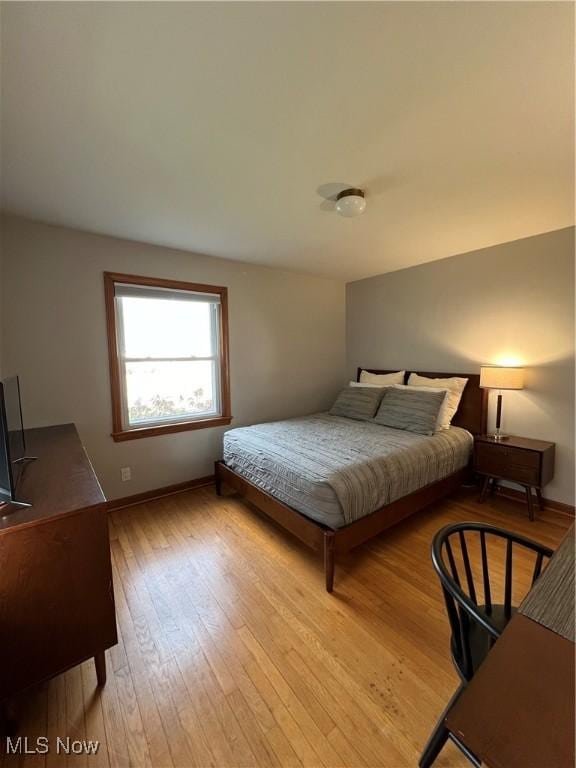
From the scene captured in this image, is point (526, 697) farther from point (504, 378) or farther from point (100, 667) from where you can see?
point (504, 378)

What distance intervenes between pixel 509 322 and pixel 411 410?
3.99 ft

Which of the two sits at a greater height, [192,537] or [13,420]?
[13,420]

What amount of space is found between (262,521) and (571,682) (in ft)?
7.35

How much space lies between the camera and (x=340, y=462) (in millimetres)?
2145

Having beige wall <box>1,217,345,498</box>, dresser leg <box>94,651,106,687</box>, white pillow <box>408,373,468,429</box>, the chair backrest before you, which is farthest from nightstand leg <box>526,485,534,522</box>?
dresser leg <box>94,651,106,687</box>

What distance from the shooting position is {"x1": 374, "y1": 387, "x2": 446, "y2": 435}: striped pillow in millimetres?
2900

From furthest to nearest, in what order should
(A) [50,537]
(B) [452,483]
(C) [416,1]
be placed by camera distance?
(B) [452,483], (A) [50,537], (C) [416,1]

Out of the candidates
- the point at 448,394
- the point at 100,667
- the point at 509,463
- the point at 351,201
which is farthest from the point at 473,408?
the point at 100,667

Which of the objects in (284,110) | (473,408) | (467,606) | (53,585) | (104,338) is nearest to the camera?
(467,606)

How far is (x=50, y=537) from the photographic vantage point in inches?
45.2

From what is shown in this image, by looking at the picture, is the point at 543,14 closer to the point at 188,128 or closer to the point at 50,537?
the point at 188,128

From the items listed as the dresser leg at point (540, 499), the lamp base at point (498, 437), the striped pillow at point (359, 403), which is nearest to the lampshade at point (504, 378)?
the lamp base at point (498, 437)

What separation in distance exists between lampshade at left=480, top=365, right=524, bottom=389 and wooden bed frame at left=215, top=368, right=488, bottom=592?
338 millimetres

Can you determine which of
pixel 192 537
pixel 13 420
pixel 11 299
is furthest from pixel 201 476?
pixel 11 299
